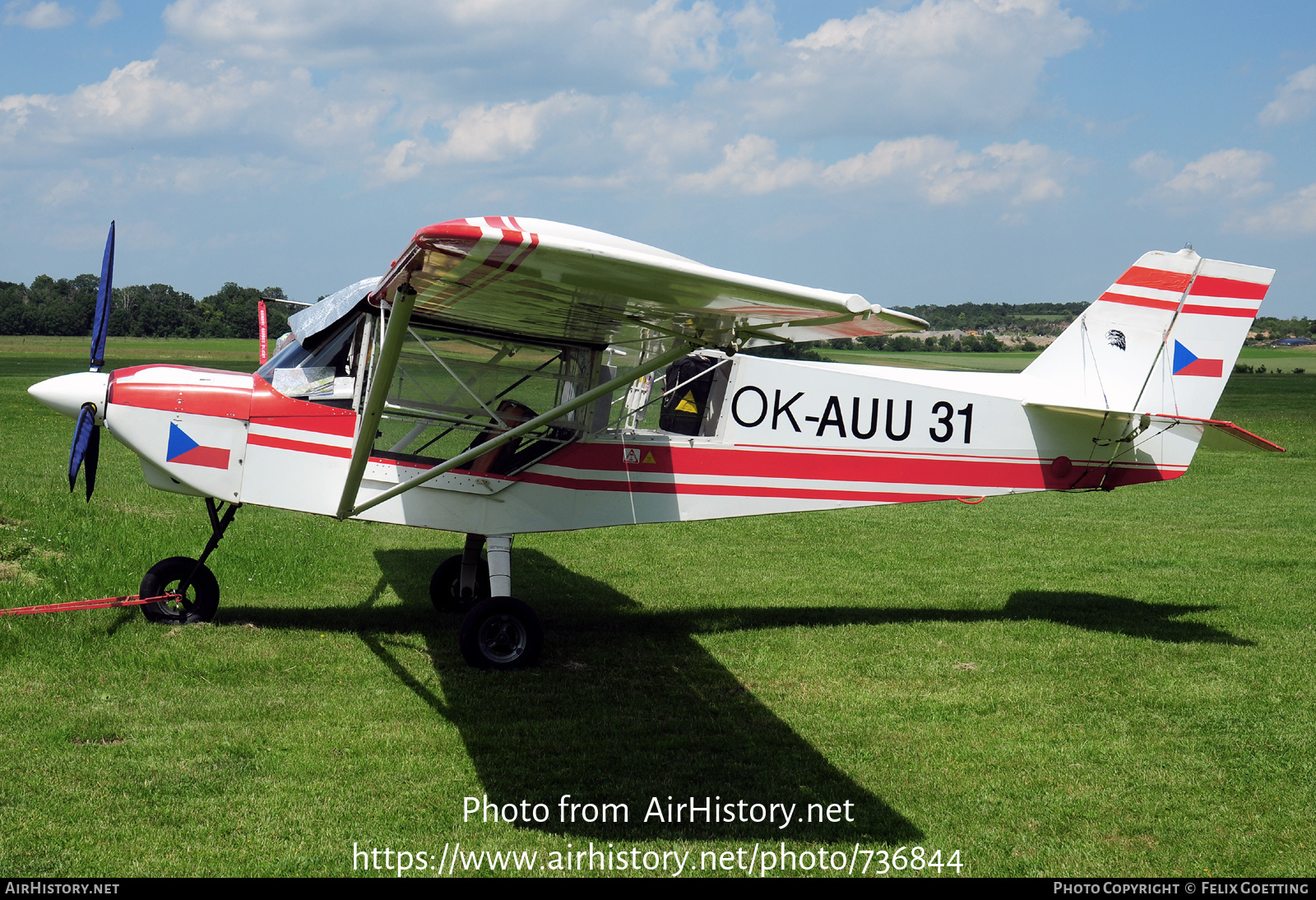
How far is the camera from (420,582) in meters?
8.97

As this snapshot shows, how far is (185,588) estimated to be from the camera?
699 centimetres

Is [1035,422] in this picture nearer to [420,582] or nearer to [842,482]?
[842,482]

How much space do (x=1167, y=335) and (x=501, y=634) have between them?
19.0 feet

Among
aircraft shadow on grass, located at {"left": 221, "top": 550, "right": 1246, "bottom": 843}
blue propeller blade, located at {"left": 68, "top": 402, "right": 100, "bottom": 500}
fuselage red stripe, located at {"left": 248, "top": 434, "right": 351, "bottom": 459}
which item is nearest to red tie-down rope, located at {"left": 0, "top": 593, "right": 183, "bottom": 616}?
aircraft shadow on grass, located at {"left": 221, "top": 550, "right": 1246, "bottom": 843}

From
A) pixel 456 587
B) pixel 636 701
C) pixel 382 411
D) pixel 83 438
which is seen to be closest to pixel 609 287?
pixel 382 411

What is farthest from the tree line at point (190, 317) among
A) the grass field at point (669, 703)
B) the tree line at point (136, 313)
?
the grass field at point (669, 703)

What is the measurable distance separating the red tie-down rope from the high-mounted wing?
10.7ft

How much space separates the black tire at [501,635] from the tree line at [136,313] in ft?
227

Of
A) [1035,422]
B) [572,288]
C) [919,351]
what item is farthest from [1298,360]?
[572,288]

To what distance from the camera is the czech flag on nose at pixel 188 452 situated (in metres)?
6.42

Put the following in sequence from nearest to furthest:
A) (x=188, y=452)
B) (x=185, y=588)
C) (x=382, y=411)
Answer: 1. (x=382, y=411)
2. (x=188, y=452)
3. (x=185, y=588)

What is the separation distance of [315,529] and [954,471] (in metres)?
7.21

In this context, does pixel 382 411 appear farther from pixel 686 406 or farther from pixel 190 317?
pixel 190 317

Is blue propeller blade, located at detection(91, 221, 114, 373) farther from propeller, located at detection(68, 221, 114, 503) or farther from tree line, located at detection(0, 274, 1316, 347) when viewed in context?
tree line, located at detection(0, 274, 1316, 347)
